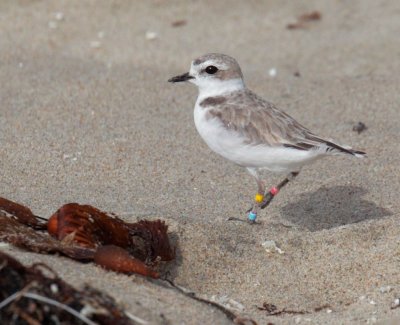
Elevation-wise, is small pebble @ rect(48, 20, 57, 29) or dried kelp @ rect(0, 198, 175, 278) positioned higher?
small pebble @ rect(48, 20, 57, 29)

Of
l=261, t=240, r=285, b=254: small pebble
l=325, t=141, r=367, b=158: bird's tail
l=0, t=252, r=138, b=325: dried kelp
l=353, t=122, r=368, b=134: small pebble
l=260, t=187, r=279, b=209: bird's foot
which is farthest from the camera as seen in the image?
l=353, t=122, r=368, b=134: small pebble

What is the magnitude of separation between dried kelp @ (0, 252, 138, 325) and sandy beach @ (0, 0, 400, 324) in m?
0.16

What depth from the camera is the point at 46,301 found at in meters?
2.89

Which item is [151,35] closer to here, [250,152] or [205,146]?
[205,146]

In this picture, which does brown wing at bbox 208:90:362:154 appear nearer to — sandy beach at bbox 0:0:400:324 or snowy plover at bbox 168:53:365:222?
snowy plover at bbox 168:53:365:222

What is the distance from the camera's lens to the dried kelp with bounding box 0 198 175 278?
348cm

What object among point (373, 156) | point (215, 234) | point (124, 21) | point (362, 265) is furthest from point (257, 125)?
point (124, 21)

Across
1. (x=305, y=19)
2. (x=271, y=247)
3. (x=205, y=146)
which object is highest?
(x=305, y=19)

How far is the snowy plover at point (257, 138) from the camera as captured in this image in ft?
14.2

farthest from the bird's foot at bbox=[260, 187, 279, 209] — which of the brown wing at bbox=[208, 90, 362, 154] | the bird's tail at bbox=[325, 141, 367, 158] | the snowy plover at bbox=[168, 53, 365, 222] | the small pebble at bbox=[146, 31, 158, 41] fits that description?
the small pebble at bbox=[146, 31, 158, 41]

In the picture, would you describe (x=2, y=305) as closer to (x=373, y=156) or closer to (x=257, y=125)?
(x=257, y=125)

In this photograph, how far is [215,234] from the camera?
417 centimetres

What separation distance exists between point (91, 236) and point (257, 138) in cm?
117

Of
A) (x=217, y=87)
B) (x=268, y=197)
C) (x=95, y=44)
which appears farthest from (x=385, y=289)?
(x=95, y=44)
